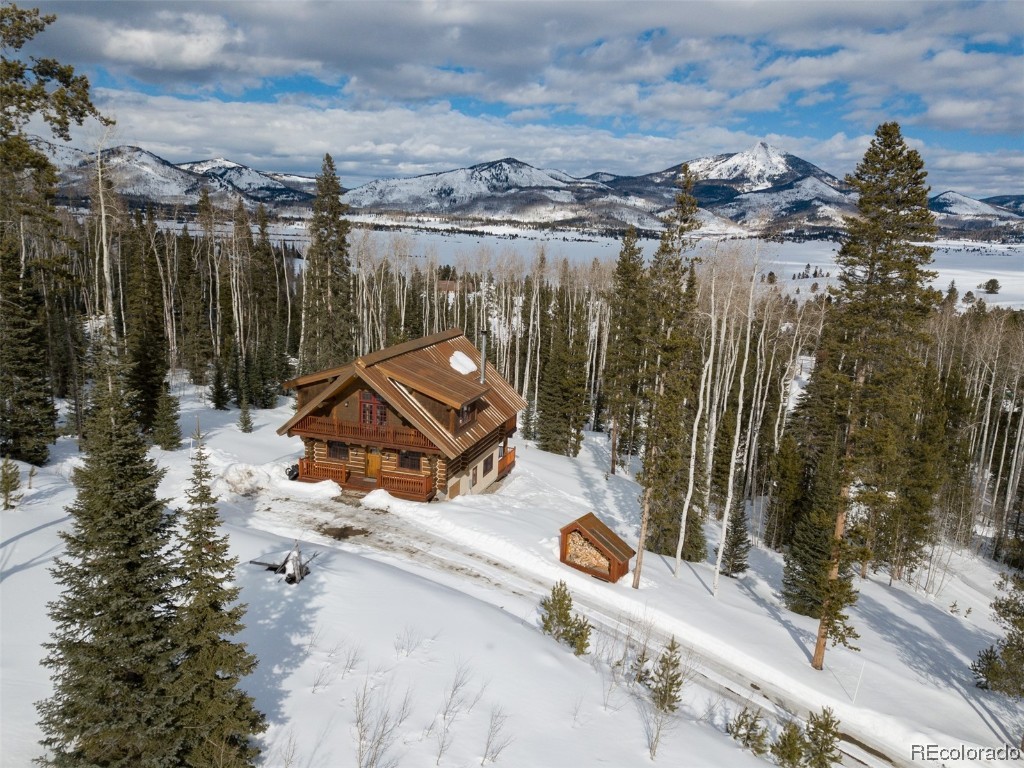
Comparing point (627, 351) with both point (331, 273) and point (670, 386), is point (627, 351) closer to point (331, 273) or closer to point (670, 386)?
point (670, 386)

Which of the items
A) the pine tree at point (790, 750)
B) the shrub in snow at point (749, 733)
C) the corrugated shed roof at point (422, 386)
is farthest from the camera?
the corrugated shed roof at point (422, 386)

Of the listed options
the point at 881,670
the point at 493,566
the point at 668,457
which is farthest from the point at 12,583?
the point at 881,670

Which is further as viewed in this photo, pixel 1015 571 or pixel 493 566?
pixel 1015 571

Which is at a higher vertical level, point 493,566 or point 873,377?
point 873,377

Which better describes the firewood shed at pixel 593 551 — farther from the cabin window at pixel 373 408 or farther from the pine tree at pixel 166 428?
the pine tree at pixel 166 428

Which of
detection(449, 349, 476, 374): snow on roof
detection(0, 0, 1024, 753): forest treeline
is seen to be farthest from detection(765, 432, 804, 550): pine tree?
detection(449, 349, 476, 374): snow on roof

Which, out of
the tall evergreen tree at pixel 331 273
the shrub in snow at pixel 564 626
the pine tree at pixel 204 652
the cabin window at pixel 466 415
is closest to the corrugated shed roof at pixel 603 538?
the shrub in snow at pixel 564 626

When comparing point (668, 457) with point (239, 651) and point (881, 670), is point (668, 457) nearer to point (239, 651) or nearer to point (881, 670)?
point (881, 670)
